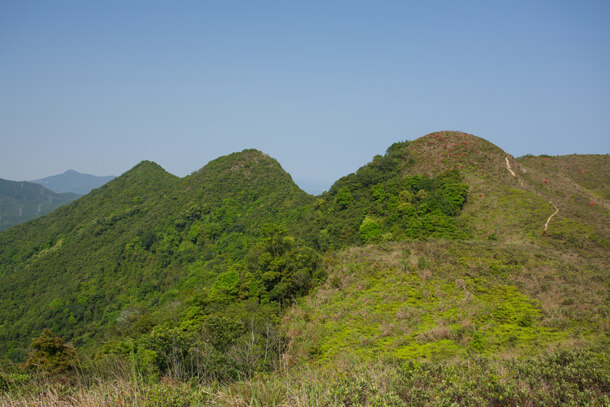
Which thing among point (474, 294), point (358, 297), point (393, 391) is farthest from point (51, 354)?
point (474, 294)

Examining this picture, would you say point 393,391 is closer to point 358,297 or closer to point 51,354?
point 358,297

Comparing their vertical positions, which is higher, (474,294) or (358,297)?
(474,294)

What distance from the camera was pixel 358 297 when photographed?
17828mm

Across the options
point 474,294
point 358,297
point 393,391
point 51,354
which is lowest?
point 51,354

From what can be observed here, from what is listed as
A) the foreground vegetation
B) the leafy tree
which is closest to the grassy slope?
the foreground vegetation

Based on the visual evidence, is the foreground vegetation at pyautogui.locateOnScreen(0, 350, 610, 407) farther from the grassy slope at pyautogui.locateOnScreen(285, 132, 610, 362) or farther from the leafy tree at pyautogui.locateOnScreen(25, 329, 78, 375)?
the leafy tree at pyautogui.locateOnScreen(25, 329, 78, 375)

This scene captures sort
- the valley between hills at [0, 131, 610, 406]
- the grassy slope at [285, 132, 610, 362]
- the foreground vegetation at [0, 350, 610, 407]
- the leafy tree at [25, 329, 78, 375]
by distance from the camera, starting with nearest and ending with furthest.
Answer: the foreground vegetation at [0, 350, 610, 407], the valley between hills at [0, 131, 610, 406], the grassy slope at [285, 132, 610, 362], the leafy tree at [25, 329, 78, 375]

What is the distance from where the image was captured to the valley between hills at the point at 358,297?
19.4 ft

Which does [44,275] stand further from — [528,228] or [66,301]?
[528,228]

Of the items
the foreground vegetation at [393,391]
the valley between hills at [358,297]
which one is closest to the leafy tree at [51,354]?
the valley between hills at [358,297]

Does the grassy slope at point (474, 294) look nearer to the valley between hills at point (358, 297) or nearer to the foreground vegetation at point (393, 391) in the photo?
the valley between hills at point (358, 297)

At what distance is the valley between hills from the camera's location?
5902mm

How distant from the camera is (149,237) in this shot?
202 ft

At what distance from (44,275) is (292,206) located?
5686cm
